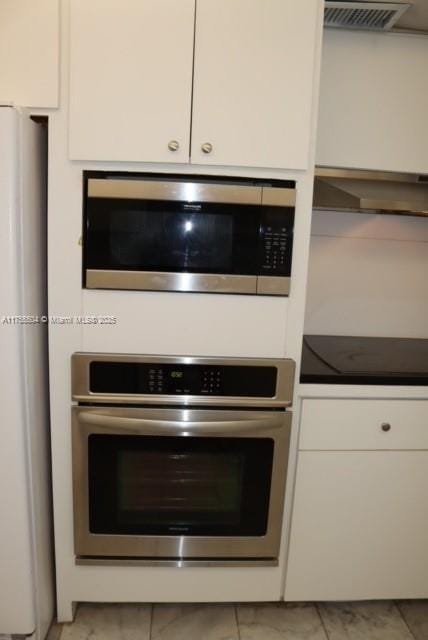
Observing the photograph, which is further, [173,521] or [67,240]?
[173,521]

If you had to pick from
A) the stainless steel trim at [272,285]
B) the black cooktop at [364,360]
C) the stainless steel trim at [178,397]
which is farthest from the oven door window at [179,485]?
the stainless steel trim at [272,285]

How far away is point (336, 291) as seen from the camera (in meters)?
2.21

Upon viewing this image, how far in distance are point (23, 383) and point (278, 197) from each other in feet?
2.95

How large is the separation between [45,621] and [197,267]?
4.13ft

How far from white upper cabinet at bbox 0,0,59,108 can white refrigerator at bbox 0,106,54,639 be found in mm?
97

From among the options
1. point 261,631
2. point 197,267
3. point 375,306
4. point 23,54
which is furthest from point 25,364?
point 375,306

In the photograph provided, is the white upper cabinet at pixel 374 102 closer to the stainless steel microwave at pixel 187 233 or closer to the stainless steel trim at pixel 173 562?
the stainless steel microwave at pixel 187 233

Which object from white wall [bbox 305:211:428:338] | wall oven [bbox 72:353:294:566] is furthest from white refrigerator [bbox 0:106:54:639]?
white wall [bbox 305:211:428:338]

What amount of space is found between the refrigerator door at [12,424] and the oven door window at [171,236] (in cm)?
22

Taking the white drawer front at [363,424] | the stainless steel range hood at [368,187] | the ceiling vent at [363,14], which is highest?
the ceiling vent at [363,14]

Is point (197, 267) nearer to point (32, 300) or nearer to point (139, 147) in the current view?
point (139, 147)

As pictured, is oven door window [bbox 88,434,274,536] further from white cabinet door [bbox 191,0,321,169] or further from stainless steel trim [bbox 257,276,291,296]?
white cabinet door [bbox 191,0,321,169]

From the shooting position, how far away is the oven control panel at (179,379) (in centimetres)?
154

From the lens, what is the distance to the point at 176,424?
5.13 feet
